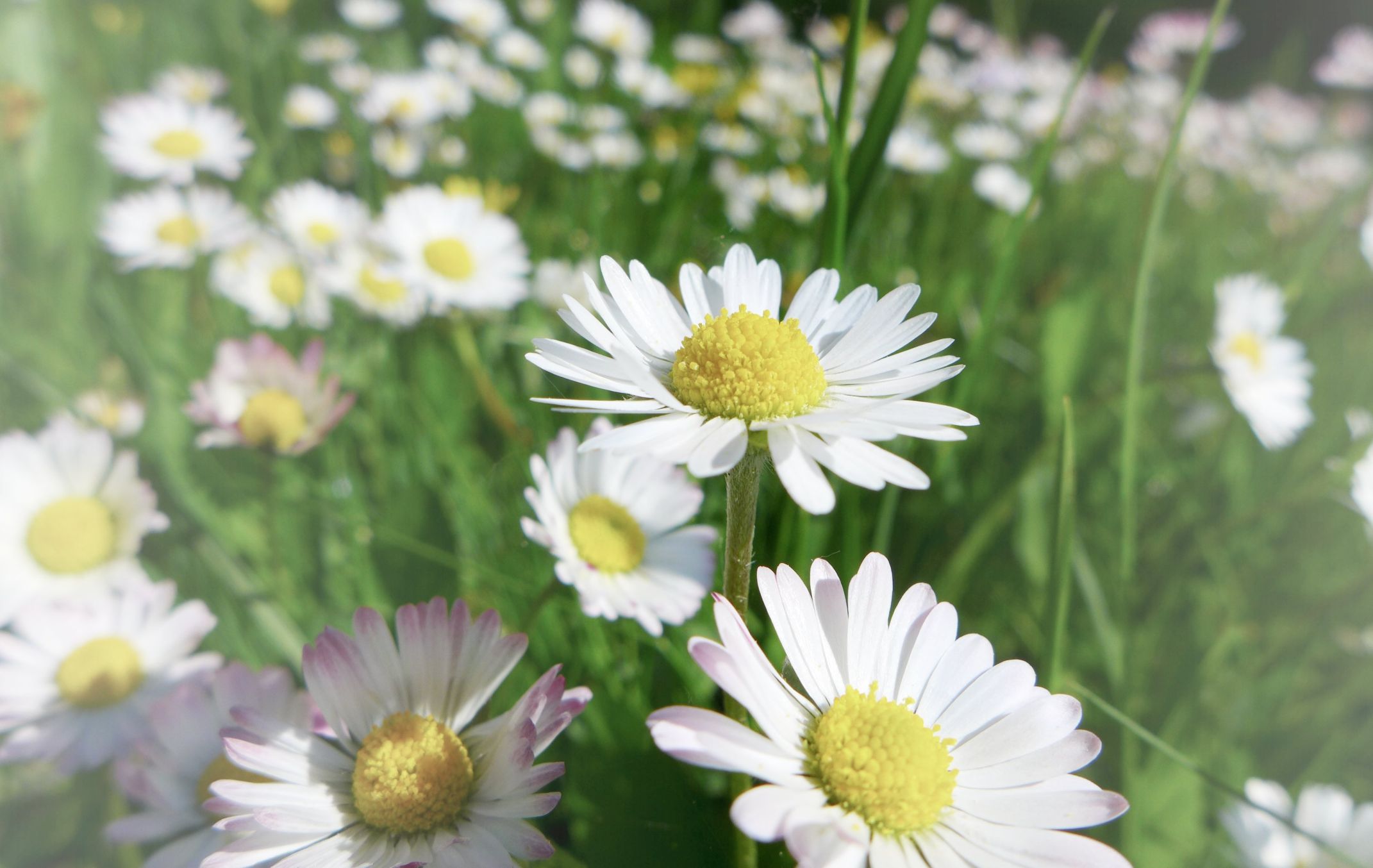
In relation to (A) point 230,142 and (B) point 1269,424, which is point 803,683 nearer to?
(B) point 1269,424

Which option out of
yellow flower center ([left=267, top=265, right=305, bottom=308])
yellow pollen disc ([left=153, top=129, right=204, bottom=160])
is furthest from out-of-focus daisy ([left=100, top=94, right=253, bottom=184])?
yellow flower center ([left=267, top=265, right=305, bottom=308])

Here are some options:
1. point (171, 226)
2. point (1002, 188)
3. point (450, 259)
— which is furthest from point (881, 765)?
point (1002, 188)

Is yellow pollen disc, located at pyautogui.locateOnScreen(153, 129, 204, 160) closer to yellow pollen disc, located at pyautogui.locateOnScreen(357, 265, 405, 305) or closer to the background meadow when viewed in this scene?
the background meadow

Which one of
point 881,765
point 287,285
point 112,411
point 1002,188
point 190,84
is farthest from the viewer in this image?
point 1002,188

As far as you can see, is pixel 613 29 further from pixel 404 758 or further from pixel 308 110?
pixel 404 758

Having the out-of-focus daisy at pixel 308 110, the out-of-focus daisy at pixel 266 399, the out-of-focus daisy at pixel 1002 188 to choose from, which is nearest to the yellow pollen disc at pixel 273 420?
the out-of-focus daisy at pixel 266 399

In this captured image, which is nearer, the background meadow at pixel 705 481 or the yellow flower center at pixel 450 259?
the background meadow at pixel 705 481

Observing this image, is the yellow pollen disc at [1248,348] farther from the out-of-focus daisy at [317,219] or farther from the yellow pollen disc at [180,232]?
the yellow pollen disc at [180,232]
